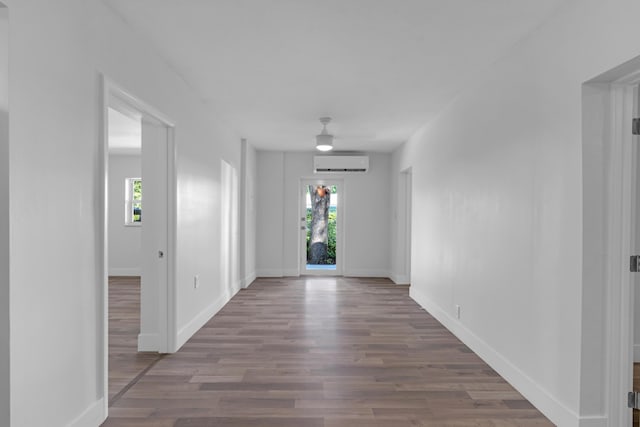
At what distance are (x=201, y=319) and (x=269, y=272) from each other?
3.78 meters

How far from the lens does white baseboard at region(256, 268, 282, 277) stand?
27.7 feet

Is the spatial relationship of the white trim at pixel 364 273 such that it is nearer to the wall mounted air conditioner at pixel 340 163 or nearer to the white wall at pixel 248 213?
the white wall at pixel 248 213

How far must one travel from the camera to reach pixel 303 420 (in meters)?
2.57

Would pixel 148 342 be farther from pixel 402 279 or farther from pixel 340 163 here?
pixel 340 163

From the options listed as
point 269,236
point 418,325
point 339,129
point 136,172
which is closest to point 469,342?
point 418,325

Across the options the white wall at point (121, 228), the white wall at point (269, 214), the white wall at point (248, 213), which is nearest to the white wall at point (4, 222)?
the white wall at point (248, 213)

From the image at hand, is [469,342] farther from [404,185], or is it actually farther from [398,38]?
[404,185]

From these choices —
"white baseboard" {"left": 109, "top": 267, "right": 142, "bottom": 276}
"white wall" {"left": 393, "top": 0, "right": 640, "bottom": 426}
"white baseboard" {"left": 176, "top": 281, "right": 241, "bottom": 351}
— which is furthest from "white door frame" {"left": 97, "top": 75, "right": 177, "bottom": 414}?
"white baseboard" {"left": 109, "top": 267, "right": 142, "bottom": 276}

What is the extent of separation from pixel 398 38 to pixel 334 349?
2.60 metres

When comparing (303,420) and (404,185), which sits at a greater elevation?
(404,185)

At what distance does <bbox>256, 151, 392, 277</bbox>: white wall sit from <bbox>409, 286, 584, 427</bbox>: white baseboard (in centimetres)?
382

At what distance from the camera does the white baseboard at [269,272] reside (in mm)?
8430

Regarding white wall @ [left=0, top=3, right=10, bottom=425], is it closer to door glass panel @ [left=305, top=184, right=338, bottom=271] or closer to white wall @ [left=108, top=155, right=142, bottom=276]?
door glass panel @ [left=305, top=184, right=338, bottom=271]

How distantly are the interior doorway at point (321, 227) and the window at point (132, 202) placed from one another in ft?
10.8
